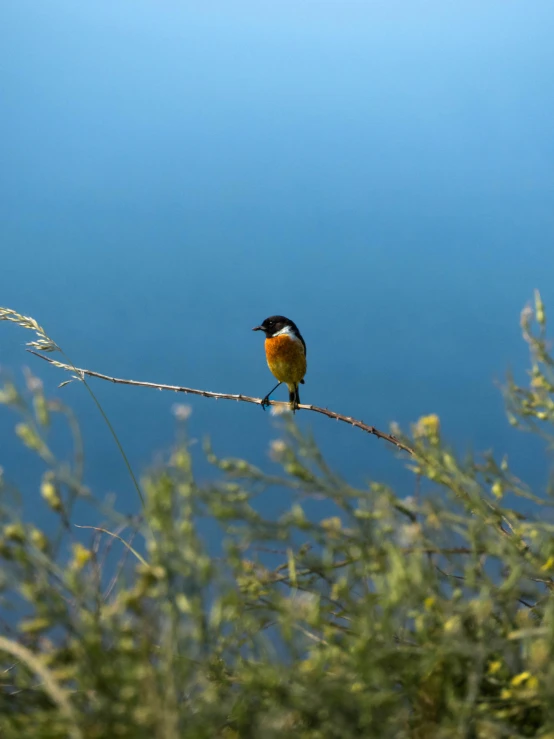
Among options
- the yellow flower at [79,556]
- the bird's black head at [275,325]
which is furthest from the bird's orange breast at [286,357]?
the yellow flower at [79,556]

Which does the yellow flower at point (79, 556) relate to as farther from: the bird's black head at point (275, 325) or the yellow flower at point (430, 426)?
the bird's black head at point (275, 325)

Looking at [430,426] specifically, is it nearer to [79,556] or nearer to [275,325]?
[79,556]

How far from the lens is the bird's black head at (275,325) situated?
4.11 m

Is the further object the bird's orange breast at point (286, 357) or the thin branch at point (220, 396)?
the bird's orange breast at point (286, 357)

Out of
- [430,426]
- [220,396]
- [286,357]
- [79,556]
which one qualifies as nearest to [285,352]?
[286,357]

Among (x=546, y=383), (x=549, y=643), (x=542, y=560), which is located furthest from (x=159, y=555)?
(x=546, y=383)

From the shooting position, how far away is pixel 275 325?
4.16 m

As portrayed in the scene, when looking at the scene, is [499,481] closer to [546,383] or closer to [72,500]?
[546,383]

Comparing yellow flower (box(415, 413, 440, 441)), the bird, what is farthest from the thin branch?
the bird

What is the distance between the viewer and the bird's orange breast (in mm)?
3936

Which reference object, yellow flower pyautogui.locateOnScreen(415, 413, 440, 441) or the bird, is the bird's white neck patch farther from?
yellow flower pyautogui.locateOnScreen(415, 413, 440, 441)

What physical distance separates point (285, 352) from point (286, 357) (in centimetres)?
3

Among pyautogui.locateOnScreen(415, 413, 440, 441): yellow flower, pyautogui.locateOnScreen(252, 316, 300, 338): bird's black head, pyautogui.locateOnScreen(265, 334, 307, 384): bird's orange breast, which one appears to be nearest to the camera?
pyautogui.locateOnScreen(415, 413, 440, 441): yellow flower

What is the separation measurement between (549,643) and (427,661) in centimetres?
13
